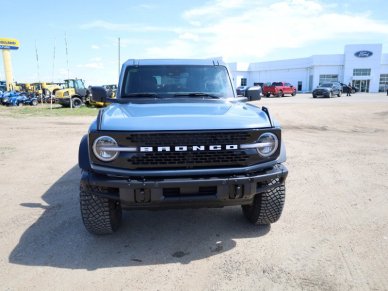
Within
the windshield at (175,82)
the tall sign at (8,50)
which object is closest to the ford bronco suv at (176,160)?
the windshield at (175,82)

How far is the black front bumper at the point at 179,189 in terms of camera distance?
2936 millimetres

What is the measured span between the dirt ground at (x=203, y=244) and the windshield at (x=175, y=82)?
5.32 ft

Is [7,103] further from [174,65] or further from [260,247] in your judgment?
[260,247]

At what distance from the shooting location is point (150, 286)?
2.76 meters

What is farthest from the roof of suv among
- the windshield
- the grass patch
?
the grass patch

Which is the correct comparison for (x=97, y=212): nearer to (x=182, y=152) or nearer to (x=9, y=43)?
(x=182, y=152)

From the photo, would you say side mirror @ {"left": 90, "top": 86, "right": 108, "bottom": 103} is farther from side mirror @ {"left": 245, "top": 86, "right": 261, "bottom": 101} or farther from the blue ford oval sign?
the blue ford oval sign

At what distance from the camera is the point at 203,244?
138 inches

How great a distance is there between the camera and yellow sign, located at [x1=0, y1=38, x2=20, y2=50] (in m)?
44.8

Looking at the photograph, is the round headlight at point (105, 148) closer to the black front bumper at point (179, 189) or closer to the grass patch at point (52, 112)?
the black front bumper at point (179, 189)

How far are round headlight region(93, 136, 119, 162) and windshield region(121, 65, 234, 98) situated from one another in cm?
143

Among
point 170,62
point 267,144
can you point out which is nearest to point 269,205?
point 267,144

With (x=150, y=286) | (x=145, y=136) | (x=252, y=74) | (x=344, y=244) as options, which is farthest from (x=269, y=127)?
(x=252, y=74)

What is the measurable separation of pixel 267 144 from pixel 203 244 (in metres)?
1.29
